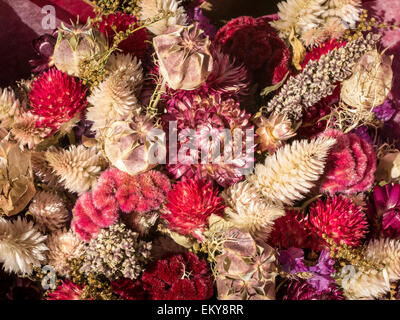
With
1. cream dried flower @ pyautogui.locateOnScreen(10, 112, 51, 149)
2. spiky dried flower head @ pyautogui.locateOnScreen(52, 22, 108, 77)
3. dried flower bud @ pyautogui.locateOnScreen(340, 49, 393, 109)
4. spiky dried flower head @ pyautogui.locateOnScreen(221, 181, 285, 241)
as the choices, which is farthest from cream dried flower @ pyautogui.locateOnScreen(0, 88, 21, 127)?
dried flower bud @ pyautogui.locateOnScreen(340, 49, 393, 109)

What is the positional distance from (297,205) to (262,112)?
21 cm

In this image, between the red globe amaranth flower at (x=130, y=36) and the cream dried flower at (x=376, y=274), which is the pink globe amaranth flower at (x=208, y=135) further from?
the cream dried flower at (x=376, y=274)

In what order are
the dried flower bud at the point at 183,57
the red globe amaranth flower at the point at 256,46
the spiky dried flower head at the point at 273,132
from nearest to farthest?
the dried flower bud at the point at 183,57, the spiky dried flower head at the point at 273,132, the red globe amaranth flower at the point at 256,46

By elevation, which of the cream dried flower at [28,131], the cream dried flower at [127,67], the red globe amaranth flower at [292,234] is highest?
the cream dried flower at [127,67]

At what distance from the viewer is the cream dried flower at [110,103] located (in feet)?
2.56

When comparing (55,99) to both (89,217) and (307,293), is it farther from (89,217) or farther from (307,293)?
(307,293)

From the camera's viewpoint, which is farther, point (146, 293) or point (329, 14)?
point (329, 14)

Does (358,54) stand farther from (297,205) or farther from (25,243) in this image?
(25,243)

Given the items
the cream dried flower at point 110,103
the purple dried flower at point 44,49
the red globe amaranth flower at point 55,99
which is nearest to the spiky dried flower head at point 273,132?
the cream dried flower at point 110,103

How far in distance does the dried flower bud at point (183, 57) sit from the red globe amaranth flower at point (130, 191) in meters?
0.18

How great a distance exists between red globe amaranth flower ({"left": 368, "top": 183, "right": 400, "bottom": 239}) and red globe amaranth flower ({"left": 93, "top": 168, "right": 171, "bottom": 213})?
17.1 inches

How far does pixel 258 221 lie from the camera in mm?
752
